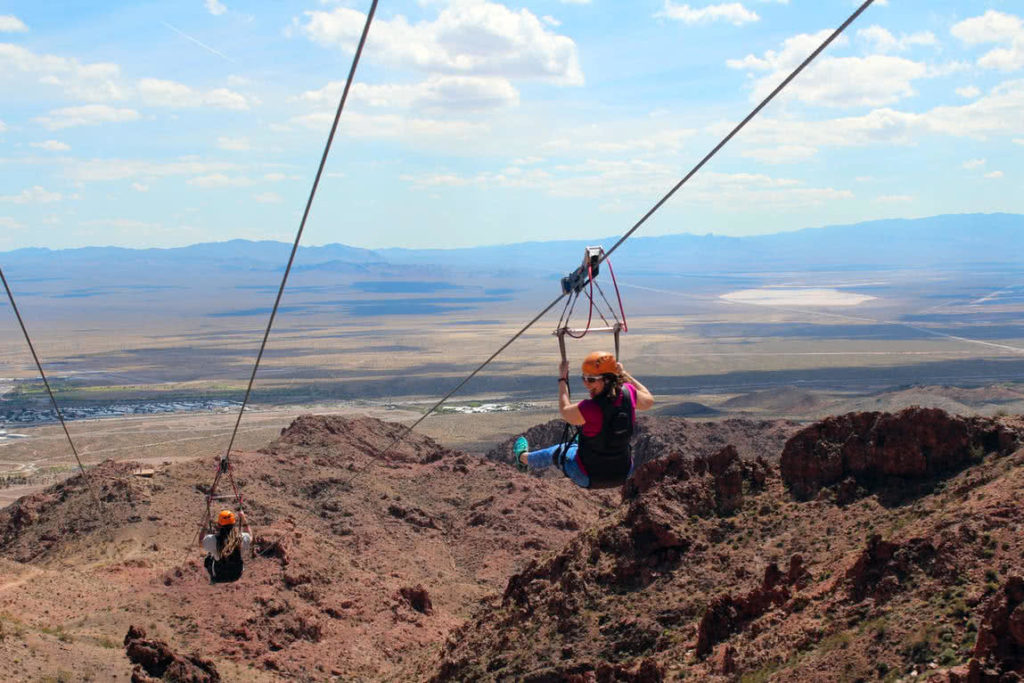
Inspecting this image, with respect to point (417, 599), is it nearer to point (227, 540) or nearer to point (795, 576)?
point (227, 540)

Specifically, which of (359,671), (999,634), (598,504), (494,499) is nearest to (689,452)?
(598,504)

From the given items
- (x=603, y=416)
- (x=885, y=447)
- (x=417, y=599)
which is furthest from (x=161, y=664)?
(x=885, y=447)

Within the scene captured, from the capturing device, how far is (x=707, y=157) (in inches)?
446

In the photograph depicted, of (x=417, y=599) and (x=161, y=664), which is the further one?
(x=417, y=599)

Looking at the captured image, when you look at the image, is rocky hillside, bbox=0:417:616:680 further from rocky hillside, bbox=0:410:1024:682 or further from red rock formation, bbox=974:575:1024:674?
red rock formation, bbox=974:575:1024:674

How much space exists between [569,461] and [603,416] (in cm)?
115

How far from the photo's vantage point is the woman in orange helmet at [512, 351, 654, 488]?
12.6 meters

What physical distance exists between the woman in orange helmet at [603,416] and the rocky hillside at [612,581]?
5385 millimetres

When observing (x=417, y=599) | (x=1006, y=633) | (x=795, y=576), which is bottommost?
(x=417, y=599)

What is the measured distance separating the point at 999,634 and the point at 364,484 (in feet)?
115

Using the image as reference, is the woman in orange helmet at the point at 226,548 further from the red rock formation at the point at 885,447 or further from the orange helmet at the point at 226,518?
the red rock formation at the point at 885,447

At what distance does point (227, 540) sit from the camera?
2119 centimetres

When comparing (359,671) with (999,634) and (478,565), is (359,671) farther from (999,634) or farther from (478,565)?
(999,634)

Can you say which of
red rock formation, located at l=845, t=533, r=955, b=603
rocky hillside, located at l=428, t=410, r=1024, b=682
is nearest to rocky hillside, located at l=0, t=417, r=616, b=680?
rocky hillside, located at l=428, t=410, r=1024, b=682
